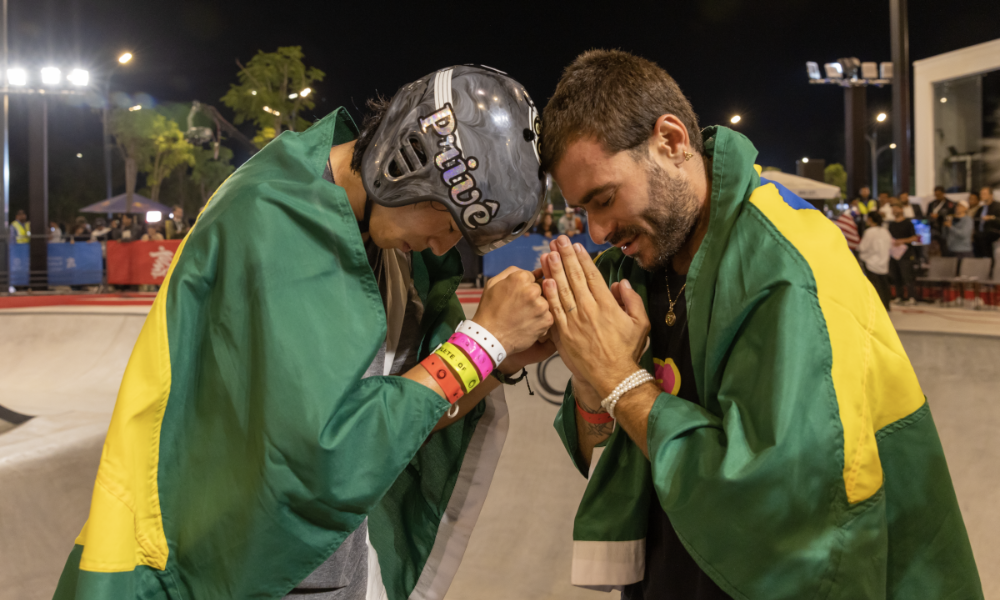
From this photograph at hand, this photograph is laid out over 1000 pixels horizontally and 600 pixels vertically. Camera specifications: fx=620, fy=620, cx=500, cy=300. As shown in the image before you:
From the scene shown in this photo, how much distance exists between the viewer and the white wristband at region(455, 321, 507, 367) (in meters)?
1.53

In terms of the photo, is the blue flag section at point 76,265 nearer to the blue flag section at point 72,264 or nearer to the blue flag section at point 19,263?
the blue flag section at point 72,264

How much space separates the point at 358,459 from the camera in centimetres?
122

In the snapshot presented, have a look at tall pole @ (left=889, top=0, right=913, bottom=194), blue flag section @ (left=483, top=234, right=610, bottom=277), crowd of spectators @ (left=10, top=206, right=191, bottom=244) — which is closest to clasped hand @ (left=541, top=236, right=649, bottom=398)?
blue flag section @ (left=483, top=234, right=610, bottom=277)

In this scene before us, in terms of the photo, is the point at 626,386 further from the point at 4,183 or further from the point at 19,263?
the point at 19,263

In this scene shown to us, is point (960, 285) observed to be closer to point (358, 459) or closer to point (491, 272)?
point (491, 272)

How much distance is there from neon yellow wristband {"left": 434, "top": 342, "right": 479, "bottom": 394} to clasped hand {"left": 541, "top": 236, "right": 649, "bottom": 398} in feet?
1.06

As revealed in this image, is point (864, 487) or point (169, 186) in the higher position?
point (169, 186)

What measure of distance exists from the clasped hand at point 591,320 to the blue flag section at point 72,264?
1492cm

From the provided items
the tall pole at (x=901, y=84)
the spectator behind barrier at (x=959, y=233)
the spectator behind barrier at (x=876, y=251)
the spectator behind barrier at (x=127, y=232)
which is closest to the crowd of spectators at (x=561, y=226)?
→ the spectator behind barrier at (x=876, y=251)

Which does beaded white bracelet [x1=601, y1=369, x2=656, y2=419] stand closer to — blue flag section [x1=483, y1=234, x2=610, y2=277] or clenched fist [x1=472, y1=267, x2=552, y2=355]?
clenched fist [x1=472, y1=267, x2=552, y2=355]

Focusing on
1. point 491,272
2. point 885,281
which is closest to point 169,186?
point 491,272

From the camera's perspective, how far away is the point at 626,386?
1537mm

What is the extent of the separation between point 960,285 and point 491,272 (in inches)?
327

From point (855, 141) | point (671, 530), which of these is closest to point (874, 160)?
point (855, 141)
